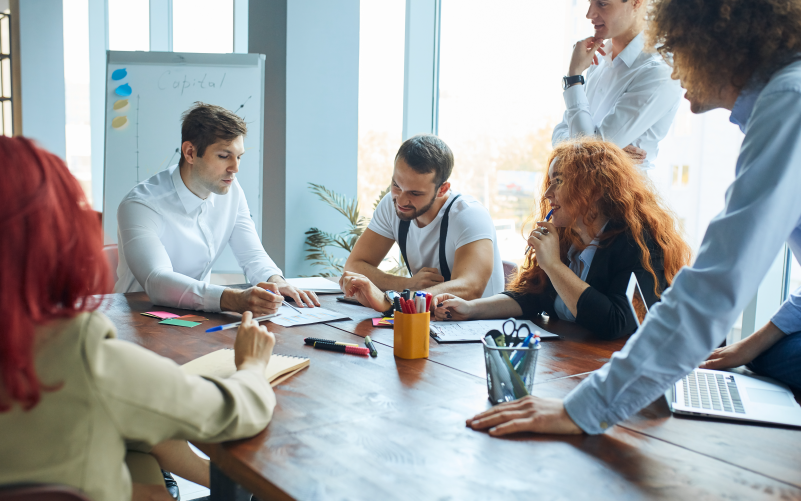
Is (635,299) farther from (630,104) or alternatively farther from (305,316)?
(630,104)

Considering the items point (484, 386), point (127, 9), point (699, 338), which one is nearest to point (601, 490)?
point (699, 338)

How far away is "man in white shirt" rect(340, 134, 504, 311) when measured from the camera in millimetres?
2490

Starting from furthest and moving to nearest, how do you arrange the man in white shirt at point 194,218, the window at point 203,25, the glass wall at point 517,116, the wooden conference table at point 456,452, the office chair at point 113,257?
the window at point 203,25 < the glass wall at point 517,116 < the office chair at point 113,257 < the man in white shirt at point 194,218 < the wooden conference table at point 456,452

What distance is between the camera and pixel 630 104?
240cm

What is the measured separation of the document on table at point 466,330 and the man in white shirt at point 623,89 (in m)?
0.96

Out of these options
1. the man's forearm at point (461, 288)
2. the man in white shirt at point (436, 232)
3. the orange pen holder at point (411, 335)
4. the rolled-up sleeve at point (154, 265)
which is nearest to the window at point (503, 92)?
the man in white shirt at point (436, 232)

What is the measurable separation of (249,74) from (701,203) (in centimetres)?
283

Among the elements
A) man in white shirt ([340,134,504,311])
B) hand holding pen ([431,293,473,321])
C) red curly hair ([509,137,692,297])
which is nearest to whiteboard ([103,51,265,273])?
man in white shirt ([340,134,504,311])

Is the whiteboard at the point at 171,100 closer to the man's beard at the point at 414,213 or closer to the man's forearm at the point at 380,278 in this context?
the man's forearm at the point at 380,278

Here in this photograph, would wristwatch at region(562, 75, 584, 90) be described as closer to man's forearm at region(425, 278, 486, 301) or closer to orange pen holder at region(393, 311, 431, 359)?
man's forearm at region(425, 278, 486, 301)

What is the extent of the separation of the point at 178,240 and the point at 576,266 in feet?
5.25

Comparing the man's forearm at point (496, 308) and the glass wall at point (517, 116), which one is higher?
the glass wall at point (517, 116)

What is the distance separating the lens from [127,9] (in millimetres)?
6762

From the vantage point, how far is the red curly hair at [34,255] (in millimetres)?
766
